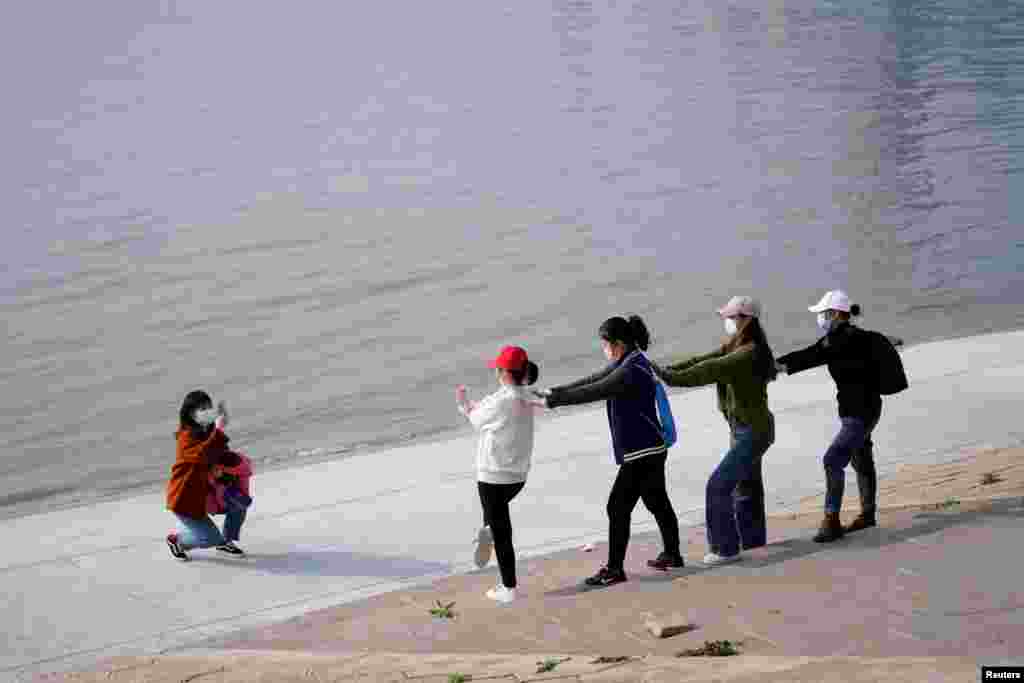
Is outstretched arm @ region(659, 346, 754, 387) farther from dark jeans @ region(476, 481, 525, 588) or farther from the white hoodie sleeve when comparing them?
dark jeans @ region(476, 481, 525, 588)

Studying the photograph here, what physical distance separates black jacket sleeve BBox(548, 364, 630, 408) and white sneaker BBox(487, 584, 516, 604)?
45.3 inches

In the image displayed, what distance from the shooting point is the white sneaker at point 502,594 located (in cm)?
957

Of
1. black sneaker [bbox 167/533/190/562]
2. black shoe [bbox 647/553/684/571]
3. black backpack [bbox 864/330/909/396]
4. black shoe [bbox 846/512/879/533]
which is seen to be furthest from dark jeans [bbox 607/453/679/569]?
black sneaker [bbox 167/533/190/562]

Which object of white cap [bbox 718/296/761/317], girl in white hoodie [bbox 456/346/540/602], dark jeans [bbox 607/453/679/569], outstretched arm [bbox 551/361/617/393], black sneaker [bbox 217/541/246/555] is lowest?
black sneaker [bbox 217/541/246/555]

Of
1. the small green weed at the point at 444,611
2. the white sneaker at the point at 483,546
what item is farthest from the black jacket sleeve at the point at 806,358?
the small green weed at the point at 444,611

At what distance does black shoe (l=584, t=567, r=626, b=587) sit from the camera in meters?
9.59

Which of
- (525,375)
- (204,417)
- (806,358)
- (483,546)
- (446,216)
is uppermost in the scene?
(446,216)

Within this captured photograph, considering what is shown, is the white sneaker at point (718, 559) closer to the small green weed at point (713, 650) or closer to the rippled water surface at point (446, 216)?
the small green weed at point (713, 650)

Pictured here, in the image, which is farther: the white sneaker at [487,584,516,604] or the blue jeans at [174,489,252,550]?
the blue jeans at [174,489,252,550]

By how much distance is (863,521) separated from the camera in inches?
397

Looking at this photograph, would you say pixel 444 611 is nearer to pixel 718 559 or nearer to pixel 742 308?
pixel 718 559

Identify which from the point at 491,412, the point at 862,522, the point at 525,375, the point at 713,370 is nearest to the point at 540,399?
the point at 525,375

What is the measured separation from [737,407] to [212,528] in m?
3.82

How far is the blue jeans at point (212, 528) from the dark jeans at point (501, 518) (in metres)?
2.56
